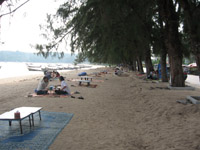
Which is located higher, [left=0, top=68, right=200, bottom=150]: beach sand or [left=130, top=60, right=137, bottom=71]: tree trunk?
[left=130, top=60, right=137, bottom=71]: tree trunk

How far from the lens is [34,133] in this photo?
388 cm

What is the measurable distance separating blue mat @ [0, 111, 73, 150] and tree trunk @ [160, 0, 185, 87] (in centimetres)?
Answer: 644

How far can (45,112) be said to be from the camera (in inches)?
216

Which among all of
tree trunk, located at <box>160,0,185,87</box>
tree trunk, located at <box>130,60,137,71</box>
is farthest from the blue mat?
tree trunk, located at <box>130,60,137,71</box>

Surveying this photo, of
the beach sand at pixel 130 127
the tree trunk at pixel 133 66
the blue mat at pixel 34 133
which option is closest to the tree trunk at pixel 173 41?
the beach sand at pixel 130 127

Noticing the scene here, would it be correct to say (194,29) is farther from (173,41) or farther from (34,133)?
(173,41)

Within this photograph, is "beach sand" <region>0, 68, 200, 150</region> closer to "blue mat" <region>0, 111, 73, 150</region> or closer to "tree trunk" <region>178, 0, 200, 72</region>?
"blue mat" <region>0, 111, 73, 150</region>

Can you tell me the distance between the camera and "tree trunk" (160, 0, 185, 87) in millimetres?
8555

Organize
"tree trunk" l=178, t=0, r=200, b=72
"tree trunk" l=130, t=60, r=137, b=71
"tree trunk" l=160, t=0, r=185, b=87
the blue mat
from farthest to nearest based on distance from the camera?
"tree trunk" l=130, t=60, r=137, b=71 < "tree trunk" l=160, t=0, r=185, b=87 < "tree trunk" l=178, t=0, r=200, b=72 < the blue mat

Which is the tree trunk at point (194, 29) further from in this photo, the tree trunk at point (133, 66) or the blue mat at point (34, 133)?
the tree trunk at point (133, 66)

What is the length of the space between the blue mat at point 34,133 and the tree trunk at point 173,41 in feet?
21.1

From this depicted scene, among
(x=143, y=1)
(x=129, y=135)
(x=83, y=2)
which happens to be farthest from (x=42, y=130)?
(x=83, y=2)

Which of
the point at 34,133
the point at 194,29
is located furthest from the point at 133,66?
the point at 34,133

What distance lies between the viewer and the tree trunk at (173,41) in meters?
8.55
